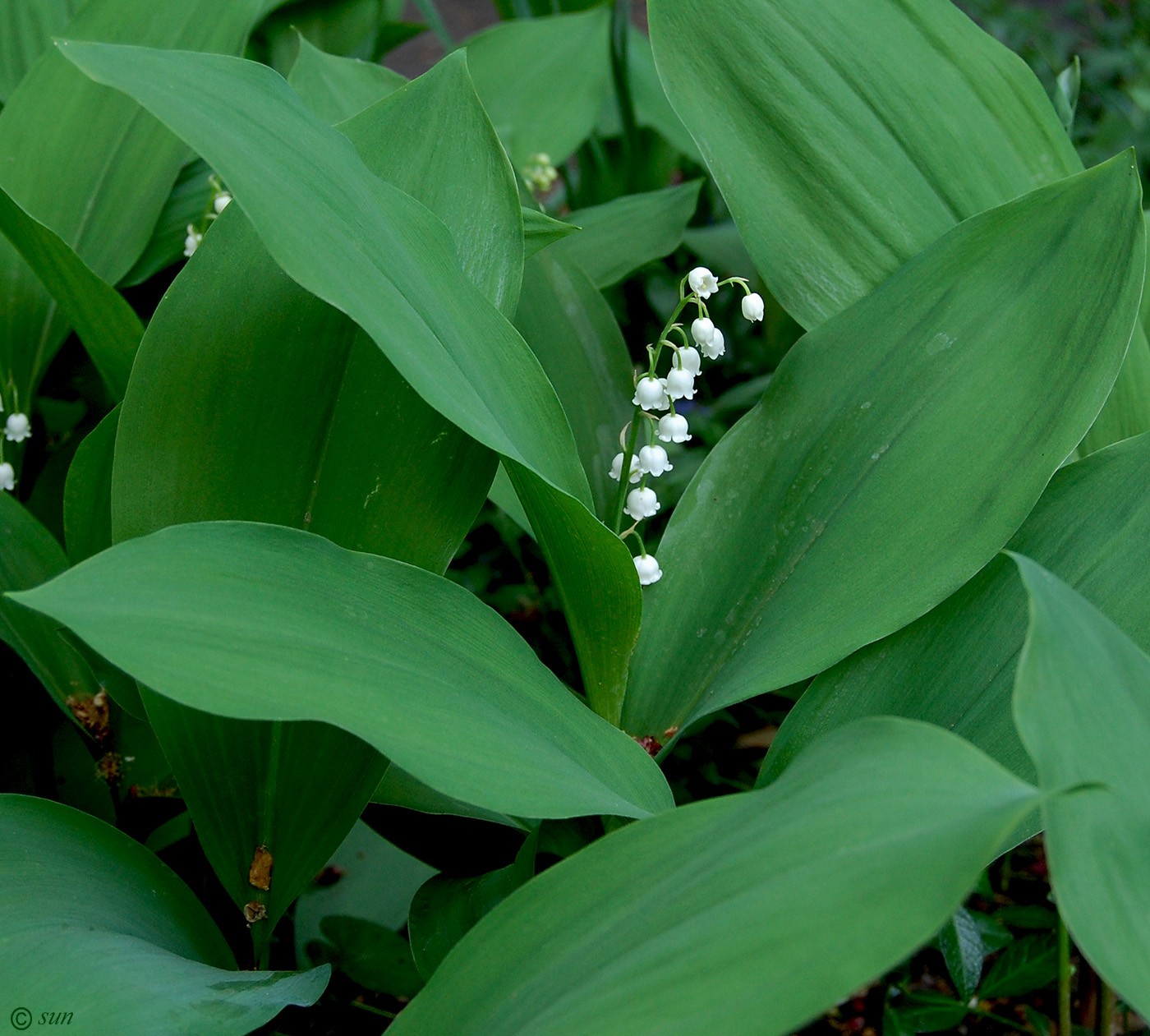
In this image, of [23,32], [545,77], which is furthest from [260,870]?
[545,77]

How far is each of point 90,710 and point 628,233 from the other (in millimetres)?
747

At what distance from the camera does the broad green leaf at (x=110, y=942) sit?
A: 51 cm

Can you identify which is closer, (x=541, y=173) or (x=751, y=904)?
(x=751, y=904)

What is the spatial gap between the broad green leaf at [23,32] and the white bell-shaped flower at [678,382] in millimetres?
930

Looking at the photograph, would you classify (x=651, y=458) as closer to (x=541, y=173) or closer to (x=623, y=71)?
(x=541, y=173)

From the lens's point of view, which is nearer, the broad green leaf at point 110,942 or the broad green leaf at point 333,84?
the broad green leaf at point 110,942

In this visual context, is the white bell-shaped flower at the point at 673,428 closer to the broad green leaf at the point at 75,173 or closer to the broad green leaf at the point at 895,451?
the broad green leaf at the point at 895,451

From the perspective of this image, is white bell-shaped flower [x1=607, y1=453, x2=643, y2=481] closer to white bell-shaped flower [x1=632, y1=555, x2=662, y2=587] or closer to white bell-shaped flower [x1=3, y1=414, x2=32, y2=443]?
white bell-shaped flower [x1=632, y1=555, x2=662, y2=587]

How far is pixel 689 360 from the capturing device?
29.3 inches

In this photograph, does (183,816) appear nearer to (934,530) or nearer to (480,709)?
(480,709)

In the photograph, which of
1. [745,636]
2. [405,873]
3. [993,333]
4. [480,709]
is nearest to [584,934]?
[480,709]

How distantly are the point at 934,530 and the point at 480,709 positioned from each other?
13.5 inches

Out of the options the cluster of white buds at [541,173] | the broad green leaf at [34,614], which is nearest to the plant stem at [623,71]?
the cluster of white buds at [541,173]

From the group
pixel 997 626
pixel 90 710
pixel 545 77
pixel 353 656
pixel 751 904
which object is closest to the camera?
pixel 751 904
